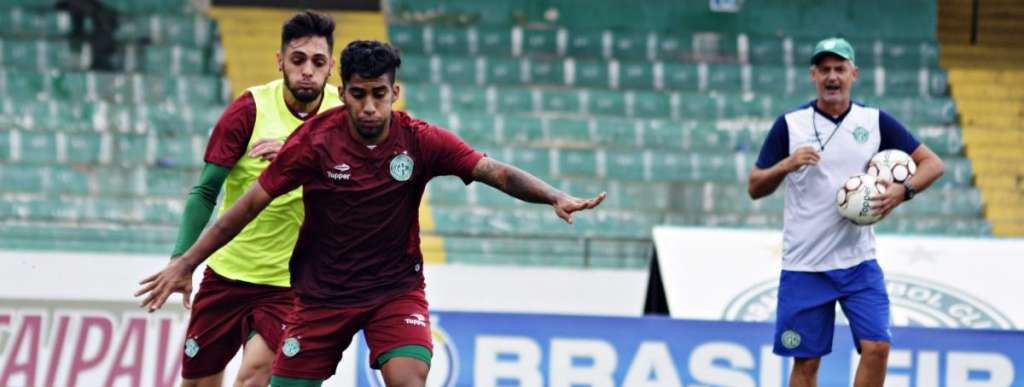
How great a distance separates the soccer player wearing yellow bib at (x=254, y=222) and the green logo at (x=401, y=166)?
2.23ft

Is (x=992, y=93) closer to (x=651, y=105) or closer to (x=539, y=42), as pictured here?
(x=651, y=105)

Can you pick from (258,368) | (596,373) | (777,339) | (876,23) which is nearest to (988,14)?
(876,23)

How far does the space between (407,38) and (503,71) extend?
3.57 feet

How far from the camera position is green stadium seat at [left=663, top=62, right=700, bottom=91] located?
16375 millimetres

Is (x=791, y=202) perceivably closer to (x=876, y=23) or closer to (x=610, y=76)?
(x=610, y=76)

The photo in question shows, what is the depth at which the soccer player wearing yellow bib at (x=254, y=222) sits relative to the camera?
21.5 feet

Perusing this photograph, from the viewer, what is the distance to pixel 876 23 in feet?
57.4

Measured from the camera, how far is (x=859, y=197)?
23.3ft

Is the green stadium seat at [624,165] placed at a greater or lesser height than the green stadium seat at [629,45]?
lesser

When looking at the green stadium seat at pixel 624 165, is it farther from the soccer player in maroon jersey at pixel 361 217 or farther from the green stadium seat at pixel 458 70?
the soccer player in maroon jersey at pixel 361 217

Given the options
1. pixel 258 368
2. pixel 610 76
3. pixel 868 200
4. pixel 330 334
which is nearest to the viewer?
pixel 330 334

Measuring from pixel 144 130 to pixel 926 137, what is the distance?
7.25m

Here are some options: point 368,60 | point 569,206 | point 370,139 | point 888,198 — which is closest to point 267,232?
point 370,139

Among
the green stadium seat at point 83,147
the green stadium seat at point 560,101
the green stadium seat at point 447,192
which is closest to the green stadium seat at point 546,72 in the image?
the green stadium seat at point 560,101
